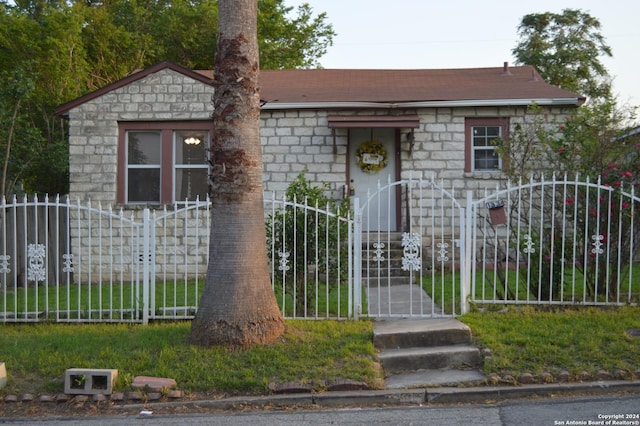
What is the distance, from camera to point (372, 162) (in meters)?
14.3

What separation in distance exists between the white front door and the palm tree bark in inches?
273

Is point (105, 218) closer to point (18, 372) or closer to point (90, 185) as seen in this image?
point (90, 185)

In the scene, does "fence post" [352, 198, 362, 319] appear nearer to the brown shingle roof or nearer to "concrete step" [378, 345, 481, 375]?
"concrete step" [378, 345, 481, 375]

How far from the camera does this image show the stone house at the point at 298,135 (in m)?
13.6

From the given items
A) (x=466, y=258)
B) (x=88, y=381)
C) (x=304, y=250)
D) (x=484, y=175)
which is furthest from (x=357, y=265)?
(x=484, y=175)

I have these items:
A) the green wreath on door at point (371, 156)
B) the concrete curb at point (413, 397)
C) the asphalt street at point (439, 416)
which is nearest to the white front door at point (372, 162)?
the green wreath on door at point (371, 156)

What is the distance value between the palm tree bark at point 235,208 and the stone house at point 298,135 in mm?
6062

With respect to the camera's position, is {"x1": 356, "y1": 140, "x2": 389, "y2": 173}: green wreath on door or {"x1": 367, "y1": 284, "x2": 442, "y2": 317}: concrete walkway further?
{"x1": 356, "y1": 140, "x2": 389, "y2": 173}: green wreath on door

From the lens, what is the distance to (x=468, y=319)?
826 centimetres

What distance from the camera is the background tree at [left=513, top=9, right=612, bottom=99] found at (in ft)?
86.9

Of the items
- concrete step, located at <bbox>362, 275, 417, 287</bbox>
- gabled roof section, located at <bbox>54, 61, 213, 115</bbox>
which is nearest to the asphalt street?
concrete step, located at <bbox>362, 275, 417, 287</bbox>

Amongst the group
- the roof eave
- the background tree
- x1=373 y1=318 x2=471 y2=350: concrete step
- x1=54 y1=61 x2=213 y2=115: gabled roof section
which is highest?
the background tree

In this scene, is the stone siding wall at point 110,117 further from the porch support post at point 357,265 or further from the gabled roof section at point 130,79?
the porch support post at point 357,265

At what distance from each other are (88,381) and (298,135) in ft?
27.1
